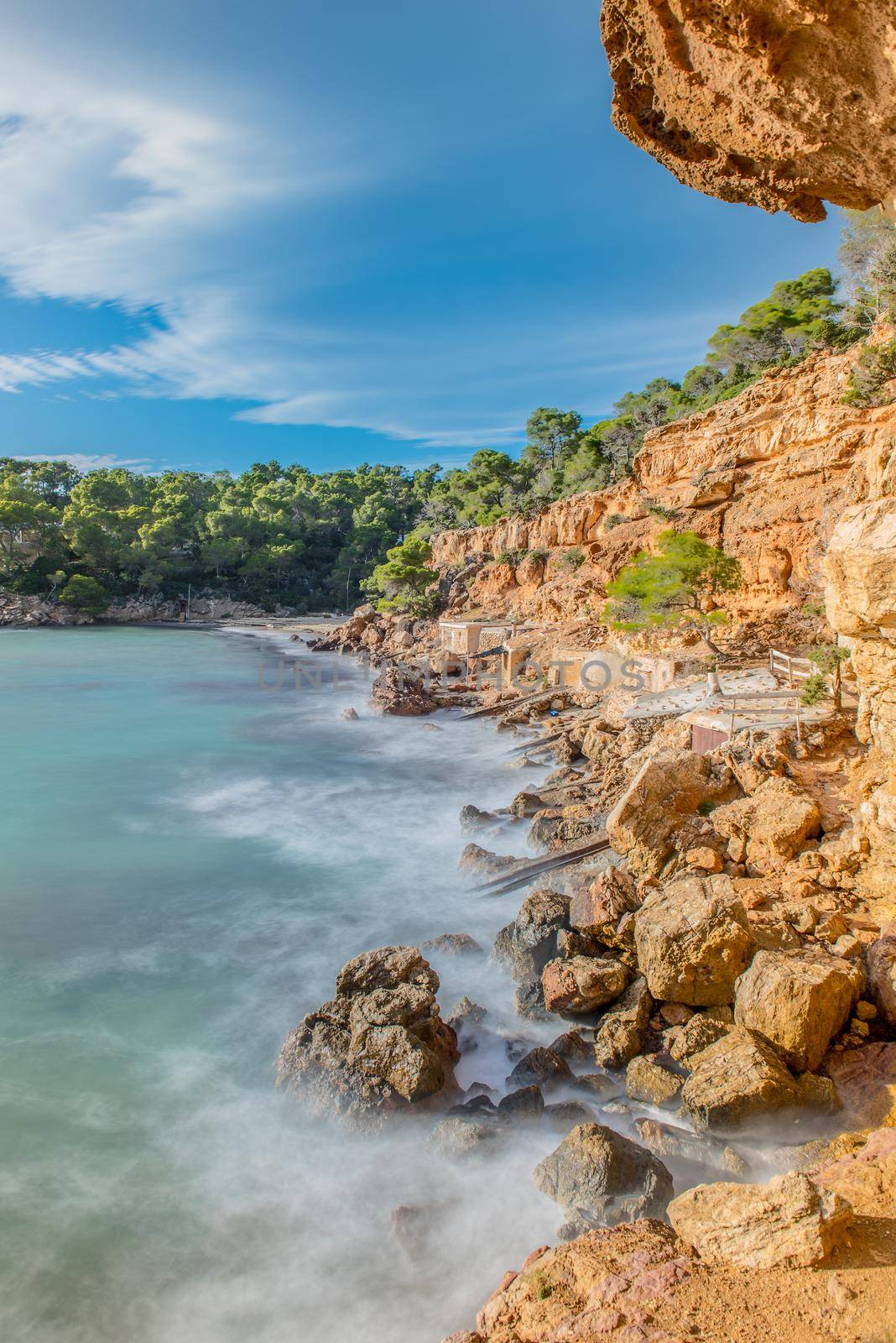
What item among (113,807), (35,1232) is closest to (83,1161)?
(35,1232)

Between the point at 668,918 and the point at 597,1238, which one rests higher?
the point at 668,918

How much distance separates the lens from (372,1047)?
6.70 meters

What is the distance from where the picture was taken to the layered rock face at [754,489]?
22.0m

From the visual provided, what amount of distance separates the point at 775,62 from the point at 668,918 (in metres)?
6.59

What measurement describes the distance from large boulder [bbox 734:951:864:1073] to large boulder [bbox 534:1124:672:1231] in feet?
4.96

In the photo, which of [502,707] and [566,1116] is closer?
[566,1116]

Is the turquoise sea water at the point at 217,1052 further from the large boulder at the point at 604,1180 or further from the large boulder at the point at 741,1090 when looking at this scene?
the large boulder at the point at 741,1090

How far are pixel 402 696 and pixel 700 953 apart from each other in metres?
19.0

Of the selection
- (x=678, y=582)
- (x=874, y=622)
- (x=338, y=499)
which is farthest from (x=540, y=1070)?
(x=338, y=499)

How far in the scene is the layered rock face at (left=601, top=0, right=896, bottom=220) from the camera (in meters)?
3.26

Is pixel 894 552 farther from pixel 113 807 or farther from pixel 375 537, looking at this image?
pixel 375 537

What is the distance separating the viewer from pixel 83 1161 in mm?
6602

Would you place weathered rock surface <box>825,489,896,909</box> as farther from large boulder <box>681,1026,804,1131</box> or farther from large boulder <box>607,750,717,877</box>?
large boulder <box>681,1026,804,1131</box>

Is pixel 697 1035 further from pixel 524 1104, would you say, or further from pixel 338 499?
pixel 338 499
